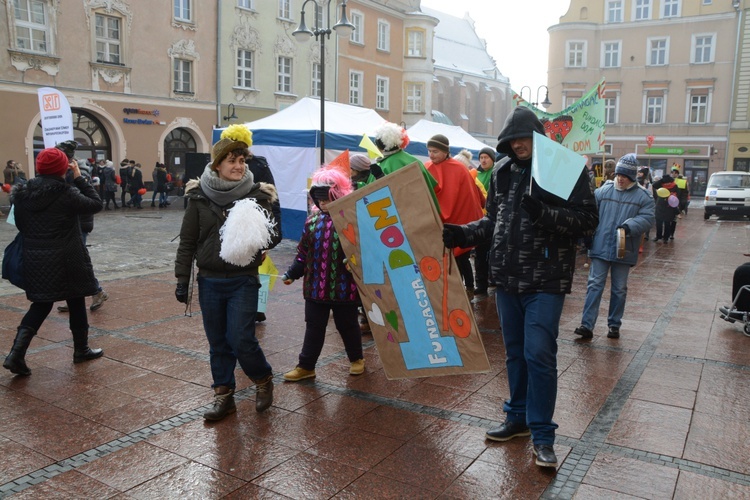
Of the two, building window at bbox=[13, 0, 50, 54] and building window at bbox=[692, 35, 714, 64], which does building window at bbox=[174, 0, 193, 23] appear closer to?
building window at bbox=[13, 0, 50, 54]

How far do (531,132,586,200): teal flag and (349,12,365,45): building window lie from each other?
32.7 m

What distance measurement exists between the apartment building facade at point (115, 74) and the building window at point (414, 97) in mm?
14139

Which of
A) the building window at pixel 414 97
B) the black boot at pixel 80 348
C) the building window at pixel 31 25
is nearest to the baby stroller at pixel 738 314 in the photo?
the black boot at pixel 80 348

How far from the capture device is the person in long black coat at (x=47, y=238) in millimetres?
4875

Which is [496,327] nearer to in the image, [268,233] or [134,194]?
[268,233]

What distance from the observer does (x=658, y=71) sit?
145 ft

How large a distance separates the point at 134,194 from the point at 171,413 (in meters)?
20.0

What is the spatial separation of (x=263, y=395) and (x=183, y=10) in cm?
2554

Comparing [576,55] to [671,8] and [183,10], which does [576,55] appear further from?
[183,10]

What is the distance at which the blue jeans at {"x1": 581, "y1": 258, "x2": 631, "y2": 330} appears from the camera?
621 centimetres

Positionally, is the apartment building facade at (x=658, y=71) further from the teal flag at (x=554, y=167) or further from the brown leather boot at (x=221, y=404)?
the brown leather boot at (x=221, y=404)

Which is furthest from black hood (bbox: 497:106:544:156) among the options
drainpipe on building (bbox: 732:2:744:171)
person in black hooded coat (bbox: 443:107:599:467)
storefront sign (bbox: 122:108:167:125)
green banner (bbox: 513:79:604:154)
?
drainpipe on building (bbox: 732:2:744:171)

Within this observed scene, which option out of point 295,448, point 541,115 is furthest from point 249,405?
point 541,115

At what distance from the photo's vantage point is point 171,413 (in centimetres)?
416
